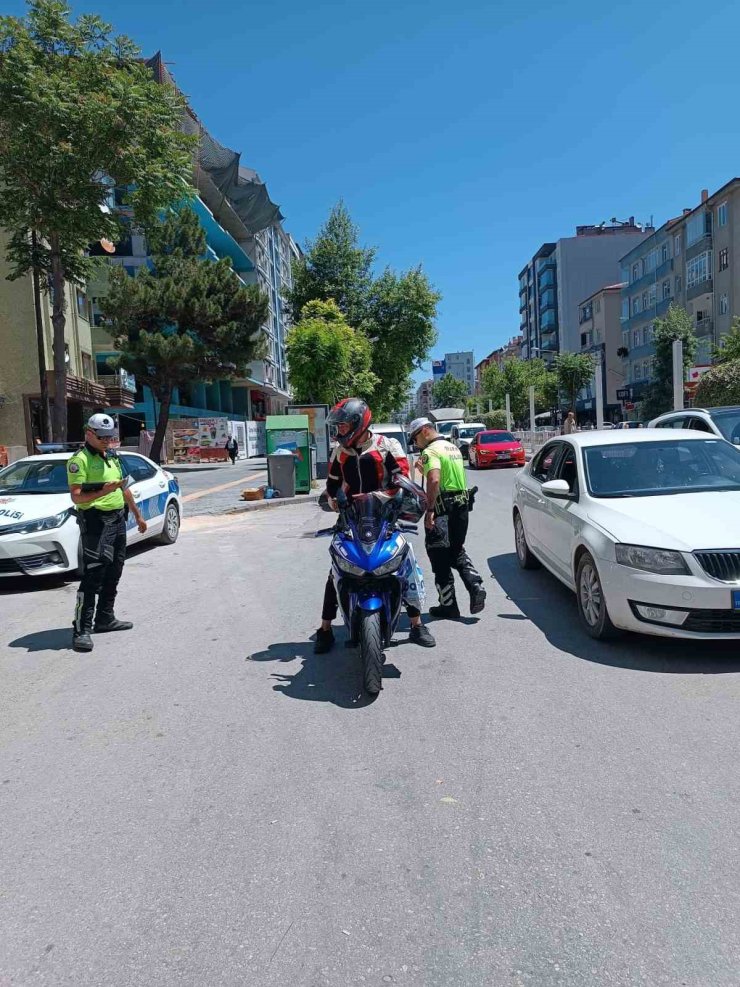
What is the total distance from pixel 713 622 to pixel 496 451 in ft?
85.2

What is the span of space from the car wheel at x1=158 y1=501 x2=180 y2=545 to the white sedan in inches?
248

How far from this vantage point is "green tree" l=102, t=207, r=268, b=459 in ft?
122

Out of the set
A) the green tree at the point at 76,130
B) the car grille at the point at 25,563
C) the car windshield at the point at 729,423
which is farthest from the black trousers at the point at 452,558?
the green tree at the point at 76,130

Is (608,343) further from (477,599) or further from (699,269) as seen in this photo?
(477,599)

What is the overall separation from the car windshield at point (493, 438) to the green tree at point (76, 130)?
16.7m

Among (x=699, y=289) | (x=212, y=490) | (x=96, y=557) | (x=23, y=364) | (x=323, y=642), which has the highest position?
(x=699, y=289)

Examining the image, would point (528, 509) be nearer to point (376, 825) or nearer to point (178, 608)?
point (178, 608)

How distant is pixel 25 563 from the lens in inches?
343

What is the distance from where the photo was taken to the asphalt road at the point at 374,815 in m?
2.54

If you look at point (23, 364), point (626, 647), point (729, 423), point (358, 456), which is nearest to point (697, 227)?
point (23, 364)

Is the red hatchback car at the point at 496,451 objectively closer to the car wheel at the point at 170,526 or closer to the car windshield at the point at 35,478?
the car wheel at the point at 170,526

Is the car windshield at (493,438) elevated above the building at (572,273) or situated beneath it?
situated beneath

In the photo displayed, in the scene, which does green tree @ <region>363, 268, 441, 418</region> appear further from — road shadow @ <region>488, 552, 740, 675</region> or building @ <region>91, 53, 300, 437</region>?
road shadow @ <region>488, 552, 740, 675</region>

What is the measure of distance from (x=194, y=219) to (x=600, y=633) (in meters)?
41.2
